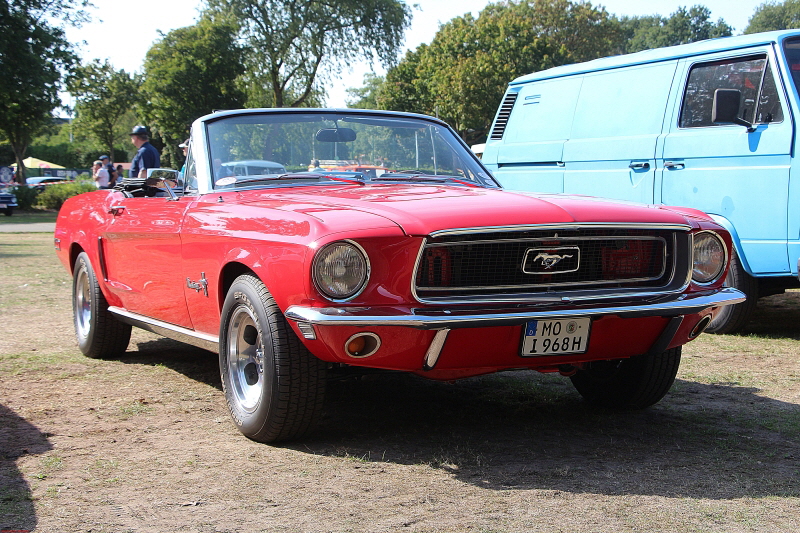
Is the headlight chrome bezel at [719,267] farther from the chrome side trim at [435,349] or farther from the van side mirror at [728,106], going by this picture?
the van side mirror at [728,106]

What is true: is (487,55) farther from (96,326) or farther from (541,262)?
(541,262)

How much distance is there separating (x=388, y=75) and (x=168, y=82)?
497 inches

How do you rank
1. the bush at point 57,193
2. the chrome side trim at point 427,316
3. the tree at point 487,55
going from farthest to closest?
the tree at point 487,55, the bush at point 57,193, the chrome side trim at point 427,316

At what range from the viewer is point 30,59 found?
107 feet

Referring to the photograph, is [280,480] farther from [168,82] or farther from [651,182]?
[168,82]

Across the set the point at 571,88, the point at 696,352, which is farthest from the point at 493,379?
the point at 571,88

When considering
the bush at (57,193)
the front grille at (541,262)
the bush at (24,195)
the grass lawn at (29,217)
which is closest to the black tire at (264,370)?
the front grille at (541,262)

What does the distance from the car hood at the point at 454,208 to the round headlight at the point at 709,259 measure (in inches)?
5.2

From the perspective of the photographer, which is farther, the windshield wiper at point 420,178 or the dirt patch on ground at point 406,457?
the windshield wiper at point 420,178

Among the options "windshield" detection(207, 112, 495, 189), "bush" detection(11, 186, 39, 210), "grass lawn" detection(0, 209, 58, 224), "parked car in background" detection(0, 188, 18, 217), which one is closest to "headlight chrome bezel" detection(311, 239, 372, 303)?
"windshield" detection(207, 112, 495, 189)

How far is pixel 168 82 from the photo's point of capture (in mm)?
47500

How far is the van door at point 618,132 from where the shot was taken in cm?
738

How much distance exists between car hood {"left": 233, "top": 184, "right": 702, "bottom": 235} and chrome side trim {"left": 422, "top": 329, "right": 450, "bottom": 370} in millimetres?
396

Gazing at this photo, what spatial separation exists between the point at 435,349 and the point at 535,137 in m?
5.50
